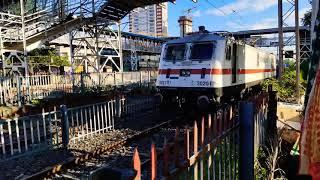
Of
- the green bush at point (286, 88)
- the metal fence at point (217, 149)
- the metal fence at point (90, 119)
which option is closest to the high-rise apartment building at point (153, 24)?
the green bush at point (286, 88)

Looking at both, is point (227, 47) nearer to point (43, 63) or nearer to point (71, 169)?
point (71, 169)

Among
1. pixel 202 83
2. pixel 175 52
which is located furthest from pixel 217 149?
pixel 175 52

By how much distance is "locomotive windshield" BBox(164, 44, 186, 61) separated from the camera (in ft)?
41.3

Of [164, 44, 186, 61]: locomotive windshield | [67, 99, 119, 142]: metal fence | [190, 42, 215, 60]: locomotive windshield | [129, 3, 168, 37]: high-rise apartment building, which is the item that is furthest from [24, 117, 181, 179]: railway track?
[129, 3, 168, 37]: high-rise apartment building

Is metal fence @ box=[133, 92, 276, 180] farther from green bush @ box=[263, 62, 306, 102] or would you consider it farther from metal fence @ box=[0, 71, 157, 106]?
metal fence @ box=[0, 71, 157, 106]

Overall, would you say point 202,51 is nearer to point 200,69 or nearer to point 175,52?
point 200,69

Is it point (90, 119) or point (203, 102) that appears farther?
point (203, 102)

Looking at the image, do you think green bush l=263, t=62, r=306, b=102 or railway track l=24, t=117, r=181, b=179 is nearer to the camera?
railway track l=24, t=117, r=181, b=179

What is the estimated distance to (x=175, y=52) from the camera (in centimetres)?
1288

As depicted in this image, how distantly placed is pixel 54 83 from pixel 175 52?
7.23m

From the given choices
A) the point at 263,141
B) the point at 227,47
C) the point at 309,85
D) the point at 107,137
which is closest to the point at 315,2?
the point at 309,85

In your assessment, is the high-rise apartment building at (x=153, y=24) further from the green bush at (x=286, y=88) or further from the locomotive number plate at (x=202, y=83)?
the locomotive number plate at (x=202, y=83)

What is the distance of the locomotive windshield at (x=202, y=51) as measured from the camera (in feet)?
39.4

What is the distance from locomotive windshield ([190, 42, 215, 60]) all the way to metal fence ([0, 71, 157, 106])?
23.6 ft
